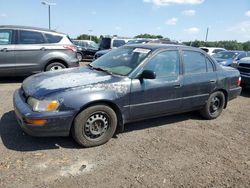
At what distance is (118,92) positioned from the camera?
4.34 m

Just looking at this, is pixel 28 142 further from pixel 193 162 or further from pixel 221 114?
pixel 221 114

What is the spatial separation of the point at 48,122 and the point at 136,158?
4.49ft

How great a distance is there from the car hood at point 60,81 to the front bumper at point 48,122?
271 mm

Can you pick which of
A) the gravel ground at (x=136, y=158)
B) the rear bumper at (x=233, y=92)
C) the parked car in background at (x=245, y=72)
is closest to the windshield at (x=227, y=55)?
the parked car in background at (x=245, y=72)

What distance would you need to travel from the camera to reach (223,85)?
5965 mm

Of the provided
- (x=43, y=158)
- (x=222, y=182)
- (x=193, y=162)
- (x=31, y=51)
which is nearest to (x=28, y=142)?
(x=43, y=158)

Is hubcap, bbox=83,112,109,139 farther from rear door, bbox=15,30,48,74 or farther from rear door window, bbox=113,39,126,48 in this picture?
rear door window, bbox=113,39,126,48

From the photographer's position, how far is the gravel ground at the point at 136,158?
3.43 metres

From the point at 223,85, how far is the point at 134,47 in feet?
7.17

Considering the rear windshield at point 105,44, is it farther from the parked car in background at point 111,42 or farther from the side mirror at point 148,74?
the side mirror at point 148,74

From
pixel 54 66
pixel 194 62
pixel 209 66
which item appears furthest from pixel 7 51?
pixel 209 66

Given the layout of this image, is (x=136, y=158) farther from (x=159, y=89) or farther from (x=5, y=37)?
(x=5, y=37)

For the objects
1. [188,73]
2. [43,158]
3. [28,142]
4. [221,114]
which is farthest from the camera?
[221,114]

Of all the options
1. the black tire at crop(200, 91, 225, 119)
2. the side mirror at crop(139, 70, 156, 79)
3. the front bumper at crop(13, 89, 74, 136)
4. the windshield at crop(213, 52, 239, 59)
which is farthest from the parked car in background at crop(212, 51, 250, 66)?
the front bumper at crop(13, 89, 74, 136)
